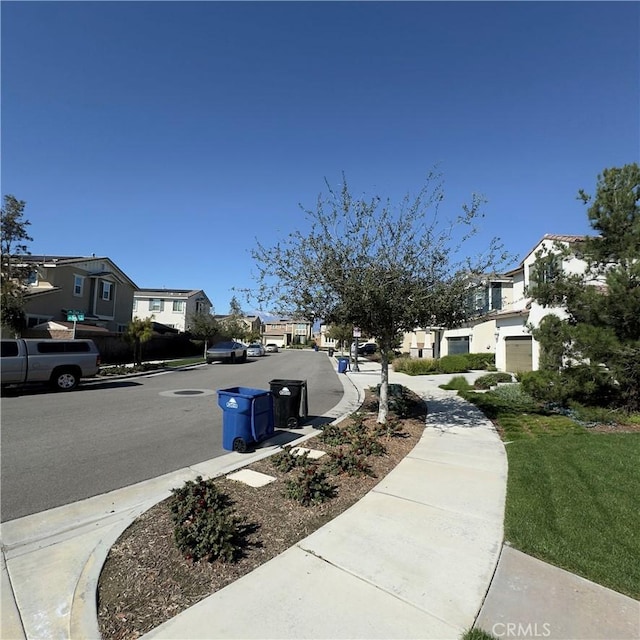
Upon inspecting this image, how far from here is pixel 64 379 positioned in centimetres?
1460

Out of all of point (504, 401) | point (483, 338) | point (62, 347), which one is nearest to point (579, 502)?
point (504, 401)

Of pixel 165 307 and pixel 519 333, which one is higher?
pixel 165 307

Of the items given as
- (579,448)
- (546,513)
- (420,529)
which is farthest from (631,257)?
(420,529)

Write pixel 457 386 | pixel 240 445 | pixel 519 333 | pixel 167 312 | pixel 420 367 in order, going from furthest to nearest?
pixel 167 312
pixel 420 367
pixel 519 333
pixel 457 386
pixel 240 445

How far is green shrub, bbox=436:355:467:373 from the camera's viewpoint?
928 inches

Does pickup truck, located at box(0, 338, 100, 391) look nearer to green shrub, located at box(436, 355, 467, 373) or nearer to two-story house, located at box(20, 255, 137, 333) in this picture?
two-story house, located at box(20, 255, 137, 333)

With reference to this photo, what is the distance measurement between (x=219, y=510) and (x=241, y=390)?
3.49 meters

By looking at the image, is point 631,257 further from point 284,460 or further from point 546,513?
point 284,460

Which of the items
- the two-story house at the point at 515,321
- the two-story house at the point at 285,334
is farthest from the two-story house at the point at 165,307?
the two-story house at the point at 285,334

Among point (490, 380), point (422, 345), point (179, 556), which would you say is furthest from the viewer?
point (422, 345)

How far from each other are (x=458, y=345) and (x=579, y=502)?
86.2ft

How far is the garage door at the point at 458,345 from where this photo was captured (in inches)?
1163

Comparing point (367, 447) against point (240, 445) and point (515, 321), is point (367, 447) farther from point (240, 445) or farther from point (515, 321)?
point (515, 321)

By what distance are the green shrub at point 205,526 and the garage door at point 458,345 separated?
27.5 meters
